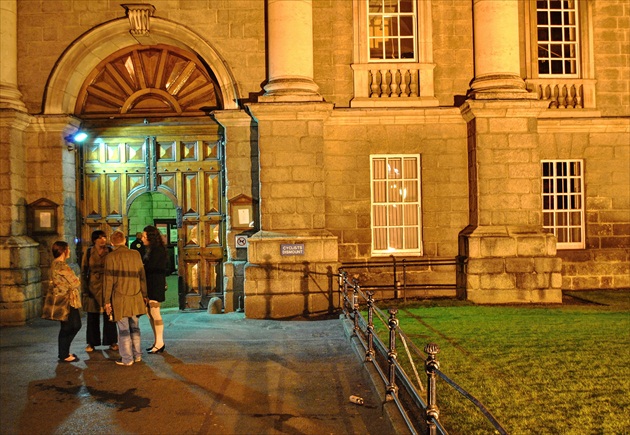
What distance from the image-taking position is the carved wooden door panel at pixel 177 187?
1363 cm

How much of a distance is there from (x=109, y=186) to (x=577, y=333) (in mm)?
10337

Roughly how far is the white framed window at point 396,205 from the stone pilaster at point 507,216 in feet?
4.15

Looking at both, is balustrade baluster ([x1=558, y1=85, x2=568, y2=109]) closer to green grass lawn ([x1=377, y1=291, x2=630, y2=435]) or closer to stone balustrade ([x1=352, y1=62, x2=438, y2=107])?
stone balustrade ([x1=352, y1=62, x2=438, y2=107])

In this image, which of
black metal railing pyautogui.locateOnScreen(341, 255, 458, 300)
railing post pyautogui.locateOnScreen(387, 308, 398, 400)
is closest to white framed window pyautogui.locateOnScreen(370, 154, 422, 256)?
black metal railing pyautogui.locateOnScreen(341, 255, 458, 300)

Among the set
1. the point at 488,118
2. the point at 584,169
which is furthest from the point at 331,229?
the point at 584,169

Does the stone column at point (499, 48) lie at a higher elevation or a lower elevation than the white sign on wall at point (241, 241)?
higher

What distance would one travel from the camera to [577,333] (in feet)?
30.7

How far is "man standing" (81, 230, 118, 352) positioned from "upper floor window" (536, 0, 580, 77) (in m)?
10.7

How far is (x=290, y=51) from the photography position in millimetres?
12359

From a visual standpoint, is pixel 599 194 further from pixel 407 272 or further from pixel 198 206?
pixel 198 206

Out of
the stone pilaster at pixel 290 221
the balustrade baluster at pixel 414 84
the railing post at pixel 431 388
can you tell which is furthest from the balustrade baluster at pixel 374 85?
the railing post at pixel 431 388

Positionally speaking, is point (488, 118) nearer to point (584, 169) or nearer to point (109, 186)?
point (584, 169)

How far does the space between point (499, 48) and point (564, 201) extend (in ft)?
13.3

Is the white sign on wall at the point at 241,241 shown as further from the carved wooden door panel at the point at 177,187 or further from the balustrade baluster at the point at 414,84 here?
the balustrade baluster at the point at 414,84
